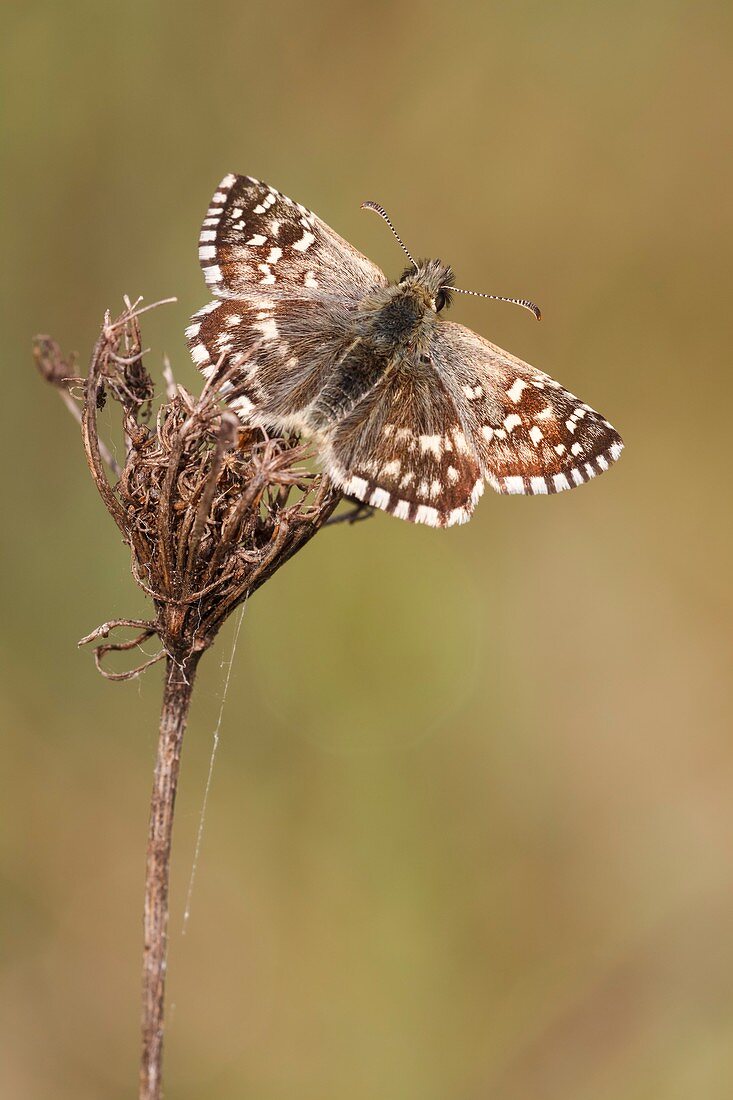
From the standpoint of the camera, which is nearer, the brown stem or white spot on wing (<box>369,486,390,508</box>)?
the brown stem

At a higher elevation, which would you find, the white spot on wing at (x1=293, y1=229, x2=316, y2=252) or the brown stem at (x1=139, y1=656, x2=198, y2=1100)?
the white spot on wing at (x1=293, y1=229, x2=316, y2=252)

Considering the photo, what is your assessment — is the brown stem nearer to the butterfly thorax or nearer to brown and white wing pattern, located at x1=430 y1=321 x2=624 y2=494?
brown and white wing pattern, located at x1=430 y1=321 x2=624 y2=494

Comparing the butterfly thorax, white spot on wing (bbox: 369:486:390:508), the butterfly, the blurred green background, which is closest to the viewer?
white spot on wing (bbox: 369:486:390:508)

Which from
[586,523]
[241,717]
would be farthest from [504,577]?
[241,717]

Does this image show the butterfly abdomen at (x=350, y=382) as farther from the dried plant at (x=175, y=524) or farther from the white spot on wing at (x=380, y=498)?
the dried plant at (x=175, y=524)

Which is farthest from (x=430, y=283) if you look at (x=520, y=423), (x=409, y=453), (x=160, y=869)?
(x=160, y=869)

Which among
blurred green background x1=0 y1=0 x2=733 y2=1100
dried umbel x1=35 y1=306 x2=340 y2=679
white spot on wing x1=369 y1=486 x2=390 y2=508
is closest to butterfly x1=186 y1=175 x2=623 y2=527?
white spot on wing x1=369 y1=486 x2=390 y2=508

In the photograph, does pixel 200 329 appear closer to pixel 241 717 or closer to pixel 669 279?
pixel 241 717
